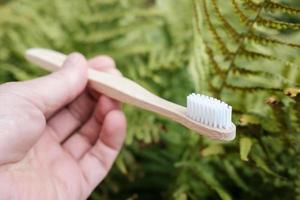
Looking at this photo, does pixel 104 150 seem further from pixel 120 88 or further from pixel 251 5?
pixel 251 5

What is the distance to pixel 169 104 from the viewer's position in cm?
89

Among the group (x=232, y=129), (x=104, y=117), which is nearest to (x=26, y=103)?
(x=104, y=117)

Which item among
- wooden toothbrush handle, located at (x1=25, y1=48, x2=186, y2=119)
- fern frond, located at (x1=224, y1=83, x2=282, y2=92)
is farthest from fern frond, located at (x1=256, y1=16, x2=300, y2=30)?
wooden toothbrush handle, located at (x1=25, y1=48, x2=186, y2=119)

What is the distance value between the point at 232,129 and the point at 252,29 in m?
0.25

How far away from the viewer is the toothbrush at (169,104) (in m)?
0.80

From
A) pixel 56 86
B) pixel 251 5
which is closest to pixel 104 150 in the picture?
pixel 56 86

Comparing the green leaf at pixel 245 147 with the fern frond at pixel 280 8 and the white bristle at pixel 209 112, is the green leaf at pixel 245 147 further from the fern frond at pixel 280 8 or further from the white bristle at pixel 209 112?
the fern frond at pixel 280 8

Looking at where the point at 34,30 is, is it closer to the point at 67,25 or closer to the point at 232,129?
the point at 67,25

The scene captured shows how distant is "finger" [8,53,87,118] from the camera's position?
0.93m

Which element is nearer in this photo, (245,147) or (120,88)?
(245,147)

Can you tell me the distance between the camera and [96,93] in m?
1.12

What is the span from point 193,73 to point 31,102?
344mm

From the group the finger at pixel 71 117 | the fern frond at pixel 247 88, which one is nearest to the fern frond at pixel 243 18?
the fern frond at pixel 247 88

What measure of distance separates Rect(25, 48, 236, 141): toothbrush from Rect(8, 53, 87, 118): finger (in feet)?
0.12
